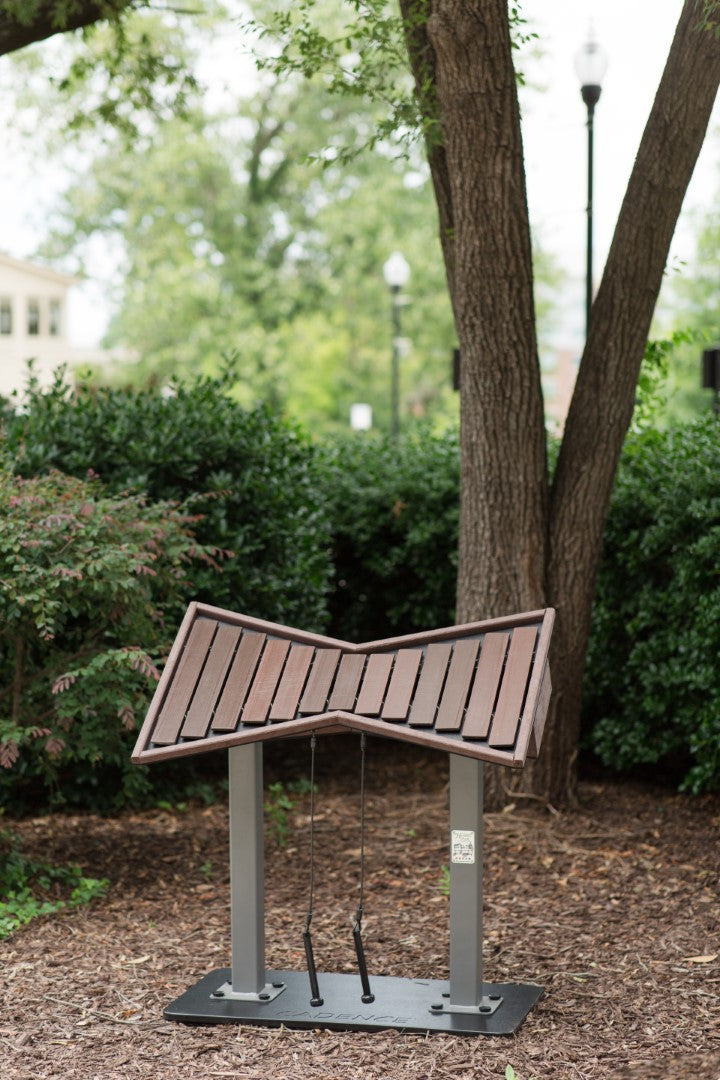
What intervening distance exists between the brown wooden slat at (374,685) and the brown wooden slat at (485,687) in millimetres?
269

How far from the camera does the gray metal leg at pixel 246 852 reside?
3.76 meters

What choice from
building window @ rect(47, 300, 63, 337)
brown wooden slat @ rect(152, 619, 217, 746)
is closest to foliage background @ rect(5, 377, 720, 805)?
brown wooden slat @ rect(152, 619, 217, 746)

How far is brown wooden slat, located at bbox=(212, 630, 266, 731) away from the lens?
3.59m

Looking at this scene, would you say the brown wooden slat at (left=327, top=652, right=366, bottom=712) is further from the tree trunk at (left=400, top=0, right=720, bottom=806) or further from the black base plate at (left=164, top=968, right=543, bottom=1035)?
the tree trunk at (left=400, top=0, right=720, bottom=806)

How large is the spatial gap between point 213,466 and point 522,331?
204 centimetres

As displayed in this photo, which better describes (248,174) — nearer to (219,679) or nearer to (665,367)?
(665,367)

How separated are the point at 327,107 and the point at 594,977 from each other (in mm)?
31021

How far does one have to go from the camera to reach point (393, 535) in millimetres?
7863

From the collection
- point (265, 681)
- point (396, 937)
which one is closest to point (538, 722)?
point (265, 681)

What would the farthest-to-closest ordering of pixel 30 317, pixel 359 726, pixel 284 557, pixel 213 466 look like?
1. pixel 30 317
2. pixel 284 557
3. pixel 213 466
4. pixel 359 726

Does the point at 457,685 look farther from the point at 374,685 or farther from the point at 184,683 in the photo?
the point at 184,683

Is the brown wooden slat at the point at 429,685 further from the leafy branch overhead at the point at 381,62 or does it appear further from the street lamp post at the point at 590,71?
A: the street lamp post at the point at 590,71

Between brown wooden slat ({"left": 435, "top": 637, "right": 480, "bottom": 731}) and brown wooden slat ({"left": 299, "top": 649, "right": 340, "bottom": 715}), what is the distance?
1.18 ft

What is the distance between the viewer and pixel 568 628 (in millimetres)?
5895
